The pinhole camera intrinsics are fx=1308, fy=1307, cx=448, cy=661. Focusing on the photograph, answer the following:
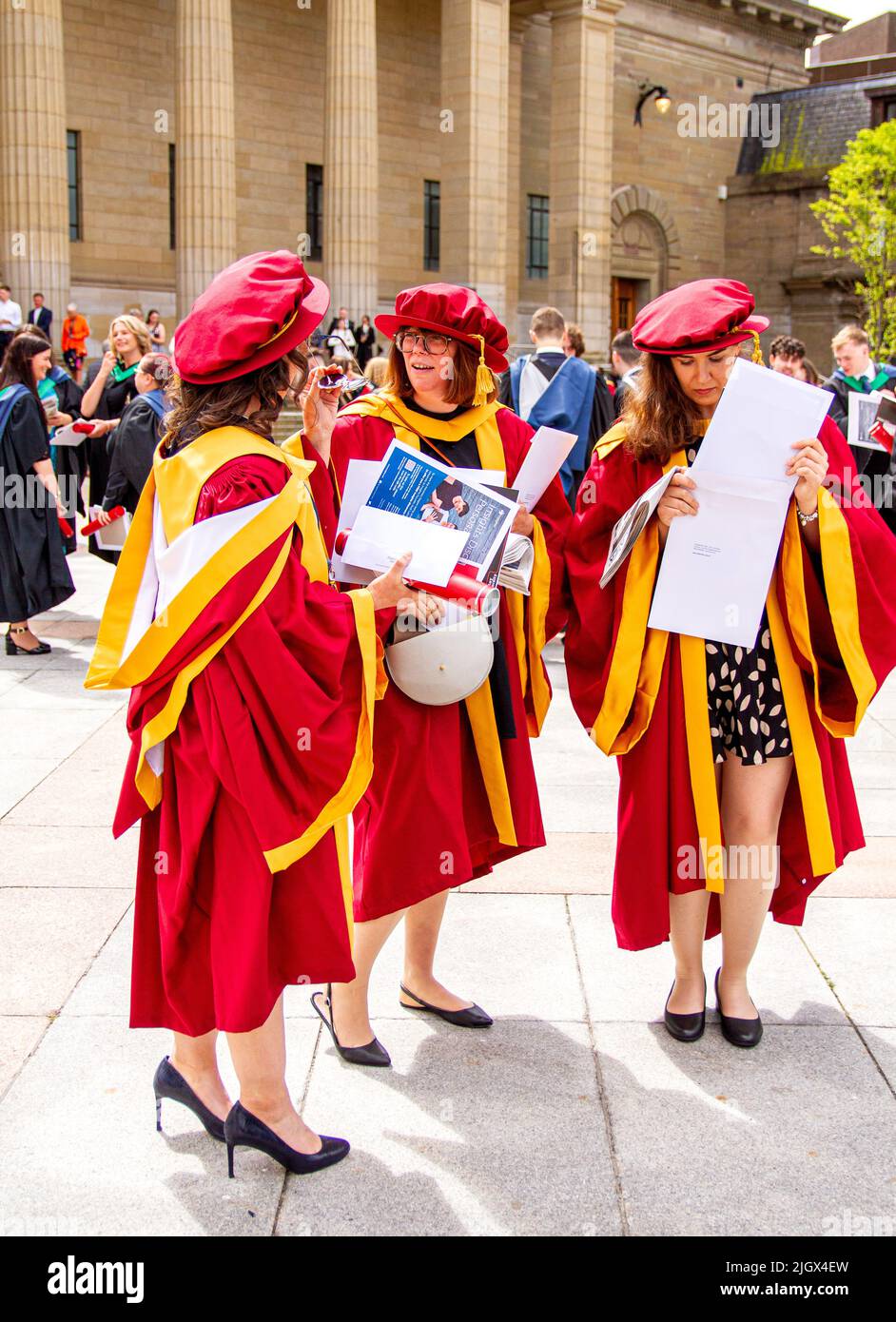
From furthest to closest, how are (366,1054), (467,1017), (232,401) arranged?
(467,1017) → (366,1054) → (232,401)

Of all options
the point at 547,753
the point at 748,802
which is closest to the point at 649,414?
the point at 748,802

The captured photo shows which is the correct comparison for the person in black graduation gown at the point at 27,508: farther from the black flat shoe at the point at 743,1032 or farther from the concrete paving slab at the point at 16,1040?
the black flat shoe at the point at 743,1032

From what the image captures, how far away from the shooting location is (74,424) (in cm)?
977

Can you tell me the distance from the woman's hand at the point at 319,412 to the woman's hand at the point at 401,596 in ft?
1.76

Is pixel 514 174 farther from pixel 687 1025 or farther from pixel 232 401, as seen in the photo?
pixel 232 401

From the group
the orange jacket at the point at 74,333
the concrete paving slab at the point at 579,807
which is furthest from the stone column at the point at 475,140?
the concrete paving slab at the point at 579,807

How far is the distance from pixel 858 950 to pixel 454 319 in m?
2.57

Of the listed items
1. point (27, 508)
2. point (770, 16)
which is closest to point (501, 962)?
point (27, 508)

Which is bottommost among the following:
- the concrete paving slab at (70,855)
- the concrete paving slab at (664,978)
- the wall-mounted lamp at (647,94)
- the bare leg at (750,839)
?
the concrete paving slab at (664,978)

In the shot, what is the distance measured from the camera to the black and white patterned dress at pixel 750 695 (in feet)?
12.3

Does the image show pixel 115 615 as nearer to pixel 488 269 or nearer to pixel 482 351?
pixel 482 351

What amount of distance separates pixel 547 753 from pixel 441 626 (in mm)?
3753

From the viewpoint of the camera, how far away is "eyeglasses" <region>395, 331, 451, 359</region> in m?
3.64

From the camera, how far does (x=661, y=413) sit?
3699 mm
